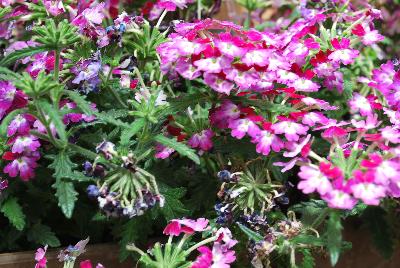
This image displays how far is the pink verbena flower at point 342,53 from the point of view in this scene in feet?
3.83

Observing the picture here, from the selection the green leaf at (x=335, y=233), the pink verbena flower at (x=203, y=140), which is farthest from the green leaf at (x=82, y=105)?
the green leaf at (x=335, y=233)

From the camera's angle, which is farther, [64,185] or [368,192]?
[64,185]

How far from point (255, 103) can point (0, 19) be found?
53 centimetres

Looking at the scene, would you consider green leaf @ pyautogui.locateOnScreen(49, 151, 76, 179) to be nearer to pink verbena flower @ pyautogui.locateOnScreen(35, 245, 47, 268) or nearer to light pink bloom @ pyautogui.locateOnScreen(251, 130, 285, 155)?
pink verbena flower @ pyautogui.locateOnScreen(35, 245, 47, 268)

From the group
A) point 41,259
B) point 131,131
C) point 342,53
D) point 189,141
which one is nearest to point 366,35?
point 342,53

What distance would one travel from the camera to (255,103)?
110cm

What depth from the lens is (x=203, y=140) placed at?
113 centimetres

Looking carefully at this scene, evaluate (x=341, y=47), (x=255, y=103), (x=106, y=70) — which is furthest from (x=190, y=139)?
(x=341, y=47)

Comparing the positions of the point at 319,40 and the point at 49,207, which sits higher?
the point at 319,40

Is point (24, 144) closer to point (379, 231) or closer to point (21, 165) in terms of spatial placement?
point (21, 165)

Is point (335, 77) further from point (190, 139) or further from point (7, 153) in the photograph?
point (7, 153)

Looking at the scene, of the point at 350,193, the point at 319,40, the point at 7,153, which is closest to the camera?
the point at 350,193

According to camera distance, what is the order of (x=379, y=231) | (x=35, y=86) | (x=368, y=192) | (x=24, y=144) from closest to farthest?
(x=368, y=192), (x=35, y=86), (x=24, y=144), (x=379, y=231)

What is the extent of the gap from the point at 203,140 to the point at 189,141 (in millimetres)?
27
